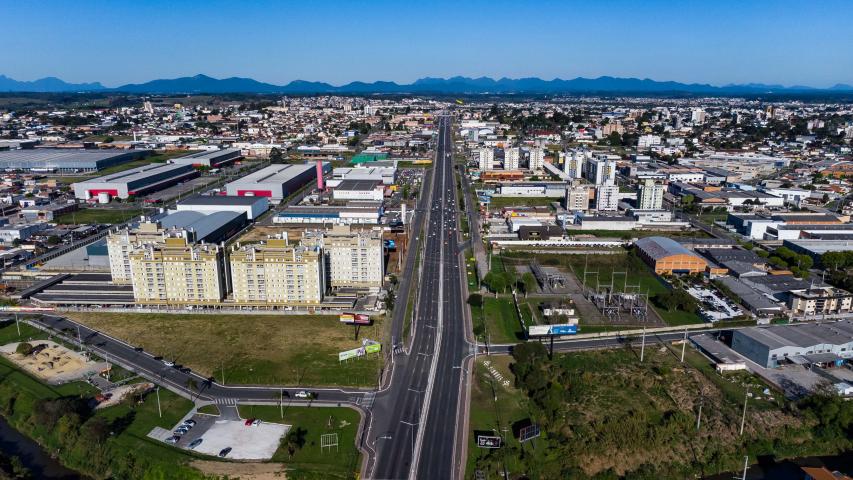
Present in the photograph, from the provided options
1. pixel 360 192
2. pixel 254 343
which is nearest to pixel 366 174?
pixel 360 192

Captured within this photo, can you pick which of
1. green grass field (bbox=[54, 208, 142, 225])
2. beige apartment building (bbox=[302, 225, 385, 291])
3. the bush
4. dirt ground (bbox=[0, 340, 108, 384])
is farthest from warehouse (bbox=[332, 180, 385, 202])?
the bush

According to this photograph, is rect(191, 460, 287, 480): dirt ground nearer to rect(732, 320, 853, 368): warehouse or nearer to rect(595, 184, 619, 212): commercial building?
rect(732, 320, 853, 368): warehouse

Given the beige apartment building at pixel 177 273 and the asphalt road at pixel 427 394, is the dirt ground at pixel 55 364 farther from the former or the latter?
the asphalt road at pixel 427 394

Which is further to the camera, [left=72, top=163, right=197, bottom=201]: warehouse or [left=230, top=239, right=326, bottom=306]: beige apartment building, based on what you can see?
[left=72, top=163, right=197, bottom=201]: warehouse

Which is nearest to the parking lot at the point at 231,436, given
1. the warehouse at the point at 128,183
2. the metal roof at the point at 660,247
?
the metal roof at the point at 660,247

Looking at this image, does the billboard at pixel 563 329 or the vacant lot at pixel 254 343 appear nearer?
the vacant lot at pixel 254 343

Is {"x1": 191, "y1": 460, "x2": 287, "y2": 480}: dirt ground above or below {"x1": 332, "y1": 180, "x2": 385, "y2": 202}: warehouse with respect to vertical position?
below
